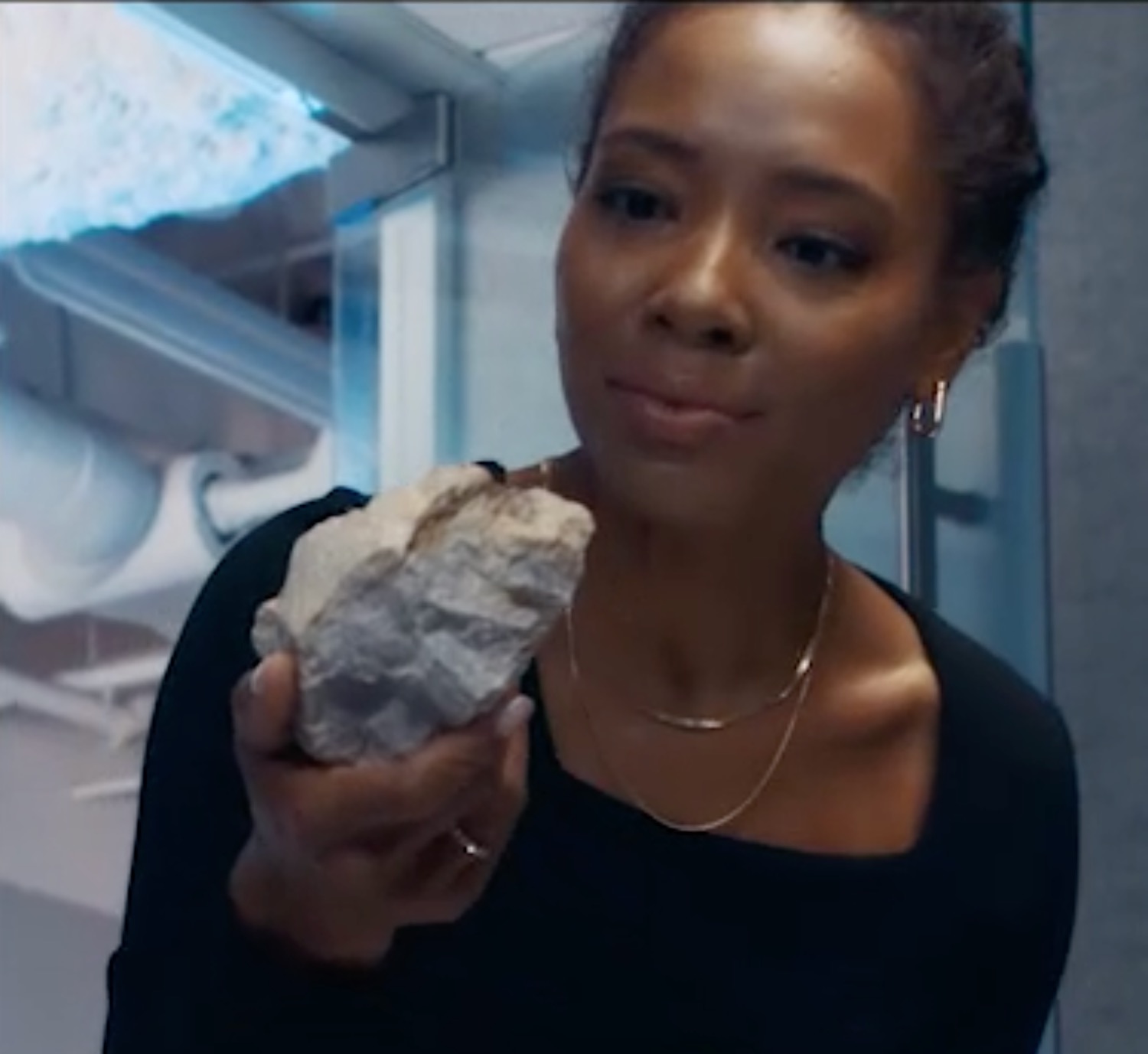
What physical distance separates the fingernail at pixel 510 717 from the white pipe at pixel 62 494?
309 mm

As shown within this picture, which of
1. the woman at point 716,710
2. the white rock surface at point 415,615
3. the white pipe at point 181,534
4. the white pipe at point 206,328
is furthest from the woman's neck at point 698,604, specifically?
the white pipe at point 206,328

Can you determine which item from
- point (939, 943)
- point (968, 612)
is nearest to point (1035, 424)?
point (968, 612)

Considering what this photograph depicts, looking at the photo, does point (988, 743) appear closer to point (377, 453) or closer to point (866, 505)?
point (866, 505)

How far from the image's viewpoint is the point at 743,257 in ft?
1.60

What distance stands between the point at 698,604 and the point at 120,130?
1.30 feet

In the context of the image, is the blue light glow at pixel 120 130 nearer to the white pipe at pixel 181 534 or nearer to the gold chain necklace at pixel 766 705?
the white pipe at pixel 181 534

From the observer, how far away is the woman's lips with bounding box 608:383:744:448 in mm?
485

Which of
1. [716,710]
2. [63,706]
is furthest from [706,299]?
[63,706]

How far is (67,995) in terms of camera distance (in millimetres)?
606

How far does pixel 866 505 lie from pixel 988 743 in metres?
0.20

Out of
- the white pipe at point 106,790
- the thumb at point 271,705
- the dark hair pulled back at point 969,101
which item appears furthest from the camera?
the white pipe at point 106,790

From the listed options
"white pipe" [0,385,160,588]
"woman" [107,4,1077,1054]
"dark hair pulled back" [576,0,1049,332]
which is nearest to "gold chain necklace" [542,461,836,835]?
"woman" [107,4,1077,1054]

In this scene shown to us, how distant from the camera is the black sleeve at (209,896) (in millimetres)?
450

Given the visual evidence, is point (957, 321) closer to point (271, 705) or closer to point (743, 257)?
point (743, 257)
